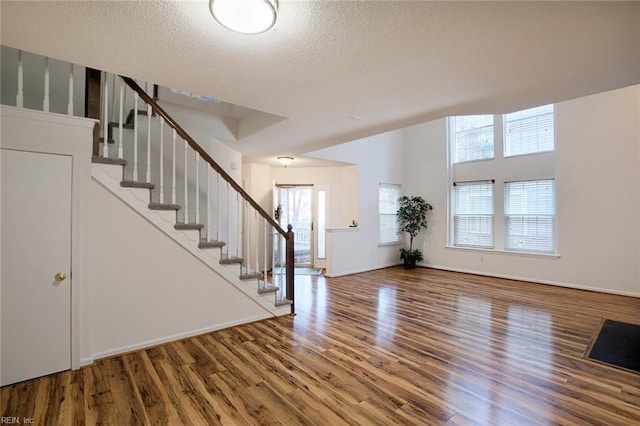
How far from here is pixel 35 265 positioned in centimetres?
242

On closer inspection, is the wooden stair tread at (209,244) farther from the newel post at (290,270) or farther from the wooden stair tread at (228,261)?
the newel post at (290,270)

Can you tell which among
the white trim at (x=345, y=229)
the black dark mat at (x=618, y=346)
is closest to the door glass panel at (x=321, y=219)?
the white trim at (x=345, y=229)

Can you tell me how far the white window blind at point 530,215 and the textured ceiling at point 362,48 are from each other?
3.60 m

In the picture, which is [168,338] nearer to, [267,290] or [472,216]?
[267,290]

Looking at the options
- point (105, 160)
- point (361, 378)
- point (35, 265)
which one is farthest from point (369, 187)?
point (35, 265)

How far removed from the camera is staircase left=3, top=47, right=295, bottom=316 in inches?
111

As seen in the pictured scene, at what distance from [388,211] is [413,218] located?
0.65m


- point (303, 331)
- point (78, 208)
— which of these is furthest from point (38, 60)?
point (303, 331)

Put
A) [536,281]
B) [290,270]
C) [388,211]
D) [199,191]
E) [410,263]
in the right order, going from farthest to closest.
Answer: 1. [388,211]
2. [410,263]
3. [536,281]
4. [199,191]
5. [290,270]

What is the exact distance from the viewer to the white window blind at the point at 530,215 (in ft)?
18.7

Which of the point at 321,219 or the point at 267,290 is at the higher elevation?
the point at 321,219

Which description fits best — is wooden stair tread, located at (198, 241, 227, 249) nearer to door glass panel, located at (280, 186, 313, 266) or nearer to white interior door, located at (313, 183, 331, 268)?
door glass panel, located at (280, 186, 313, 266)

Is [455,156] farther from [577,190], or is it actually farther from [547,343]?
[547,343]

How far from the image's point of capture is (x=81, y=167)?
2.60 m
